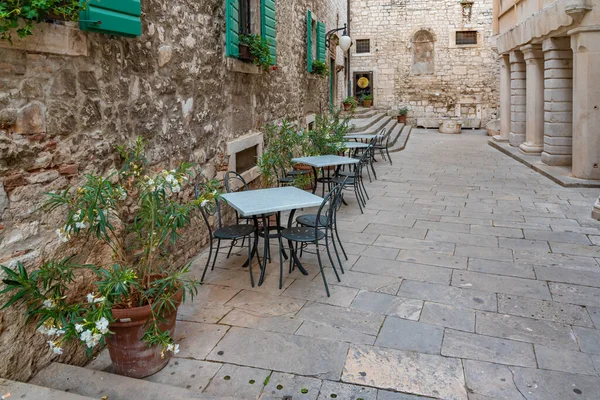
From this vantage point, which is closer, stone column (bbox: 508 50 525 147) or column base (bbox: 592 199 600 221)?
column base (bbox: 592 199 600 221)

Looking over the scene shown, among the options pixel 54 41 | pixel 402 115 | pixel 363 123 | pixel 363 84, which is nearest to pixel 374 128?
pixel 363 123

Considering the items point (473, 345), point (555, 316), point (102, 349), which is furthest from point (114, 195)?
point (555, 316)

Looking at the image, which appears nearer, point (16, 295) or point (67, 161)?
point (16, 295)

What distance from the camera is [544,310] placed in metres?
3.51

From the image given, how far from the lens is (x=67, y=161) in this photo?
9.16ft

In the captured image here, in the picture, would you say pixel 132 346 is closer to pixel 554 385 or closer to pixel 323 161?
pixel 554 385

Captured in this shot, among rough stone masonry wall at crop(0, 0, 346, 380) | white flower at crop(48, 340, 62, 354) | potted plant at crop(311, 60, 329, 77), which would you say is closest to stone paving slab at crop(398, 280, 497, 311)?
rough stone masonry wall at crop(0, 0, 346, 380)

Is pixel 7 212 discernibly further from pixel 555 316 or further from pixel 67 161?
pixel 555 316

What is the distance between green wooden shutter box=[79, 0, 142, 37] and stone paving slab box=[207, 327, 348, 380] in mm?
1990

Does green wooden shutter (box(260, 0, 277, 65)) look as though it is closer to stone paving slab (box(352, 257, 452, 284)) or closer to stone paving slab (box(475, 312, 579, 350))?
stone paving slab (box(352, 257, 452, 284))

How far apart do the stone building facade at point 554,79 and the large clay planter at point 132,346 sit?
540cm

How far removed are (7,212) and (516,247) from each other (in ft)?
14.3

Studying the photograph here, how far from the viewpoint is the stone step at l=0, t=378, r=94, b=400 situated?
2.14m

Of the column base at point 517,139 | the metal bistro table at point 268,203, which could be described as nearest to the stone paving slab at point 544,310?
the metal bistro table at point 268,203
